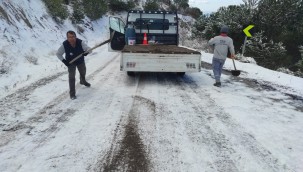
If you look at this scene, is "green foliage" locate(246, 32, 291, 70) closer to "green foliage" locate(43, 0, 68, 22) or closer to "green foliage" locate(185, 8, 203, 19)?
"green foliage" locate(43, 0, 68, 22)

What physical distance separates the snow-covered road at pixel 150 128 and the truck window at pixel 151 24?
475cm

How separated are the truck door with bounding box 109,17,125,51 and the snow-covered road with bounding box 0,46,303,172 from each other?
4376mm

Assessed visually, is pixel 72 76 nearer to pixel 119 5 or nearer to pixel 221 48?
pixel 221 48

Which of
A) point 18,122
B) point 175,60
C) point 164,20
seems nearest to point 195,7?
point 164,20

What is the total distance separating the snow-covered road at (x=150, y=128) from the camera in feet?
13.5

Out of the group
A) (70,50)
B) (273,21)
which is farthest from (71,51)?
(273,21)

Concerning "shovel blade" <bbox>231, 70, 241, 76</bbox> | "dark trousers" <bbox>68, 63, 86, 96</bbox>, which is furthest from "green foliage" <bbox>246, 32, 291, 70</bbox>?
"dark trousers" <bbox>68, 63, 86, 96</bbox>

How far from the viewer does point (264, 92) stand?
27.3 ft

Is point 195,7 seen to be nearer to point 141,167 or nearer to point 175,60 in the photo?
point 175,60

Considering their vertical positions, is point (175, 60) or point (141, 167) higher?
point (175, 60)

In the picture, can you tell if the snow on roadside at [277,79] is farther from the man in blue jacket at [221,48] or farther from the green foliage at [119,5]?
the green foliage at [119,5]

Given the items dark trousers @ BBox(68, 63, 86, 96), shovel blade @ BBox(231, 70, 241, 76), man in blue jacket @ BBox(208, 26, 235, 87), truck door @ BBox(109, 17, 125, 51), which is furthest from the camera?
truck door @ BBox(109, 17, 125, 51)

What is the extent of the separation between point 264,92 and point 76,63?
16.5ft

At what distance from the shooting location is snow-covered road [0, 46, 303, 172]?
412 cm
